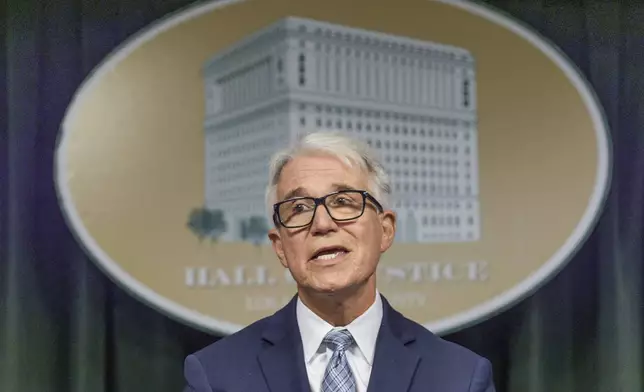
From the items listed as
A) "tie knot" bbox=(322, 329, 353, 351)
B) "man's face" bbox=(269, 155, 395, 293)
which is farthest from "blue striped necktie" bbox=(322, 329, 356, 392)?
"man's face" bbox=(269, 155, 395, 293)

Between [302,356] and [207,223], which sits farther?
[207,223]

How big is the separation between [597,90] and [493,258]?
2.32ft

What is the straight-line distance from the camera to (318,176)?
3.65 ft

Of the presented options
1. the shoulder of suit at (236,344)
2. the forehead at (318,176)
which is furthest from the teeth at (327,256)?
the shoulder of suit at (236,344)

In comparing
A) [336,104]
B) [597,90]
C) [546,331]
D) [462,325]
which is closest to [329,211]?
[336,104]

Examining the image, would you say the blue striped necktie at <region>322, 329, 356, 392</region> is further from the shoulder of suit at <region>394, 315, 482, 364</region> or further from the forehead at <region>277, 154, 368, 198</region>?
the forehead at <region>277, 154, 368, 198</region>

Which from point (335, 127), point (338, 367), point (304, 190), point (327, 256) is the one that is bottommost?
point (338, 367)

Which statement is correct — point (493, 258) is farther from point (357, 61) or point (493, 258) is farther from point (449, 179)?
point (357, 61)

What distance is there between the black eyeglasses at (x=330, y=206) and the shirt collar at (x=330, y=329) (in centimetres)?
18

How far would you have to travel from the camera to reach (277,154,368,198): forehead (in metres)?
1.11

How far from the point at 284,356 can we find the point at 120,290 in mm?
930

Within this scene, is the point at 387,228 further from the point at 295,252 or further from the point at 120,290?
the point at 120,290

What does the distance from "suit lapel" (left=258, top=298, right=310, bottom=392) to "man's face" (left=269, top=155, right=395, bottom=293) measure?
0.32ft

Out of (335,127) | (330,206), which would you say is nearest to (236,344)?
(330,206)
